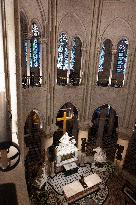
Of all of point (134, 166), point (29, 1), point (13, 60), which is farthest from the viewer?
point (134, 166)

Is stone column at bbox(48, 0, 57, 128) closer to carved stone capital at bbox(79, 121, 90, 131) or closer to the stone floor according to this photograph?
carved stone capital at bbox(79, 121, 90, 131)

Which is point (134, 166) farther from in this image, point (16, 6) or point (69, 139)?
point (16, 6)

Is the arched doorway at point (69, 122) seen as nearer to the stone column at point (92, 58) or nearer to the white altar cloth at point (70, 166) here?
the white altar cloth at point (70, 166)

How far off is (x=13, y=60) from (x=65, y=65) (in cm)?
869

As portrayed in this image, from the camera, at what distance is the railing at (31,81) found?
1201 cm

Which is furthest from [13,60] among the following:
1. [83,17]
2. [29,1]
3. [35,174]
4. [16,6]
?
[35,174]

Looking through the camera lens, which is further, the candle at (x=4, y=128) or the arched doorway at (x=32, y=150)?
the arched doorway at (x=32, y=150)

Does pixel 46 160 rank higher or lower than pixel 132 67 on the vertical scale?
lower

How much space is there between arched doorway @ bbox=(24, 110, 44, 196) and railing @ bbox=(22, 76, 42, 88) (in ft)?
5.41

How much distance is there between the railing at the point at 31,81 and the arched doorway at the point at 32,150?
64.9 inches

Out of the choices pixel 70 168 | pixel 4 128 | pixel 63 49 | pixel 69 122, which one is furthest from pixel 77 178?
pixel 4 128

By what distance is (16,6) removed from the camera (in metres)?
7.08

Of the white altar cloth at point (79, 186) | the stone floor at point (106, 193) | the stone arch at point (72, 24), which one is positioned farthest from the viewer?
the stone floor at point (106, 193)

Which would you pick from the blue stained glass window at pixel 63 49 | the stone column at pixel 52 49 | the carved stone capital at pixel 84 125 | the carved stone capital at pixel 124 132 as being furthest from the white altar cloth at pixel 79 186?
the blue stained glass window at pixel 63 49
